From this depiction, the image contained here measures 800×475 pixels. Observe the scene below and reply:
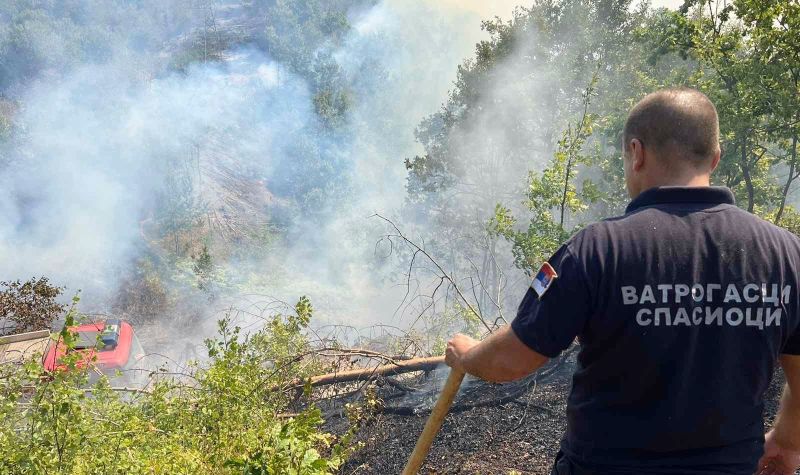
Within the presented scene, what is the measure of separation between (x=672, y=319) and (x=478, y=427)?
3476 mm

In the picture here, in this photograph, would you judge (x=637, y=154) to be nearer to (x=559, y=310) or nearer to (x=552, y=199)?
(x=559, y=310)

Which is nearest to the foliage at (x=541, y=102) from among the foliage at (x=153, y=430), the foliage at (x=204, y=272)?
the foliage at (x=204, y=272)

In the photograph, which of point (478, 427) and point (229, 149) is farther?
point (229, 149)

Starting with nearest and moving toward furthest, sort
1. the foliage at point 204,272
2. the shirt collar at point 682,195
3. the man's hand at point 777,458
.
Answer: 1. the shirt collar at point 682,195
2. the man's hand at point 777,458
3. the foliage at point 204,272

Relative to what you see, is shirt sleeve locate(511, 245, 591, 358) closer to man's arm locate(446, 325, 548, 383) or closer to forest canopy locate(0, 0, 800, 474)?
man's arm locate(446, 325, 548, 383)

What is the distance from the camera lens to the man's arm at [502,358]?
1.62 metres

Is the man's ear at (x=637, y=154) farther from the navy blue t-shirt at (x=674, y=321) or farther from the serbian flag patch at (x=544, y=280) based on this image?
the serbian flag patch at (x=544, y=280)

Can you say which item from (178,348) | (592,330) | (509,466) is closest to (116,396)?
(509,466)

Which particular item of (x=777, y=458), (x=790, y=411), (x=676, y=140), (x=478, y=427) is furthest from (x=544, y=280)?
(x=478, y=427)

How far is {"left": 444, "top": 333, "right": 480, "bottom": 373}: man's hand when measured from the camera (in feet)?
6.29

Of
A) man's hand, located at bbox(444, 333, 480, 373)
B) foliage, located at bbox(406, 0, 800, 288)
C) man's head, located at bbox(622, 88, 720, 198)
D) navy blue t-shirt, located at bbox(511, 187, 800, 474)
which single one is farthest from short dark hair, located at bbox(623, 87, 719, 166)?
foliage, located at bbox(406, 0, 800, 288)

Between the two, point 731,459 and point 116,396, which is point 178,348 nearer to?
point 116,396

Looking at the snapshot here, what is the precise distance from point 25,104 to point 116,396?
2114cm

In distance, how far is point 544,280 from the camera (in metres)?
1.58
